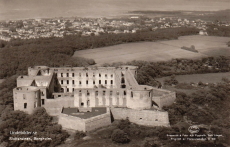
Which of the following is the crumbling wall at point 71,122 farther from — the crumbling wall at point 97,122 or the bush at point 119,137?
the bush at point 119,137

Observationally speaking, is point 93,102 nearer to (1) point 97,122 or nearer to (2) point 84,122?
(1) point 97,122

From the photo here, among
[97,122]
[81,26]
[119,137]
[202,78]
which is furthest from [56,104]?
[81,26]

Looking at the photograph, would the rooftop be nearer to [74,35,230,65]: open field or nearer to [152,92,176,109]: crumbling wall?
[152,92,176,109]: crumbling wall

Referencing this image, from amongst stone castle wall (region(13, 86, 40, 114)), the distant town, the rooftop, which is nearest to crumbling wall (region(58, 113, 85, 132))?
the rooftop

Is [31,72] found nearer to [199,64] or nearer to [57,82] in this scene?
[57,82]

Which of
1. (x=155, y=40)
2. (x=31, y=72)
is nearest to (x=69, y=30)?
(x=155, y=40)

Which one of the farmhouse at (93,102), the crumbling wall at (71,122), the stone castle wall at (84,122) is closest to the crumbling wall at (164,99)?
the farmhouse at (93,102)
